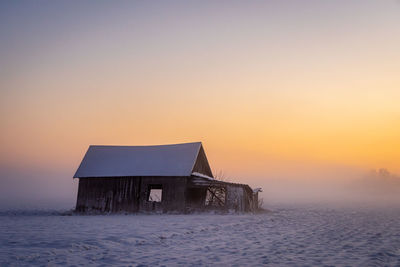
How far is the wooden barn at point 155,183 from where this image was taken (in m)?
25.5

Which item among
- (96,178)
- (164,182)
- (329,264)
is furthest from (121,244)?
(96,178)

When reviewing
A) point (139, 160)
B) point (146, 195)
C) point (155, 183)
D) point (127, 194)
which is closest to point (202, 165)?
point (155, 183)

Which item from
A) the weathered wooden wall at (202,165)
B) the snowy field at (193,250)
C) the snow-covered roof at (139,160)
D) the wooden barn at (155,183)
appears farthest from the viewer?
the weathered wooden wall at (202,165)

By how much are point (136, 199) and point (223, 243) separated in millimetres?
16886

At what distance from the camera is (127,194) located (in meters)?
26.6

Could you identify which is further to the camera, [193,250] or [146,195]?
[146,195]

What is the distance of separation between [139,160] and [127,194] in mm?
3898

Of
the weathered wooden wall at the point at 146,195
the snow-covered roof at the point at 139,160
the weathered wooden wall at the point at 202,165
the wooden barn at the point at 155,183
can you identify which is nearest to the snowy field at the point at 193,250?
the weathered wooden wall at the point at 146,195

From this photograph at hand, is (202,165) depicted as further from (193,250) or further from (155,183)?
(193,250)

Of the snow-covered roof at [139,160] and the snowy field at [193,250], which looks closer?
the snowy field at [193,250]

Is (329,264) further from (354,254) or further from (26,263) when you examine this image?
(26,263)

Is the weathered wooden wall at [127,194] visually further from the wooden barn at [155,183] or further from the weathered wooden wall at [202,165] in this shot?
the weathered wooden wall at [202,165]

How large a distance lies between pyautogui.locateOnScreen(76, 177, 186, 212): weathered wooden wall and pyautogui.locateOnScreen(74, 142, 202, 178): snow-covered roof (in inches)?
22.2

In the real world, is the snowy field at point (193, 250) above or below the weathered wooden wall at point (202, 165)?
below
